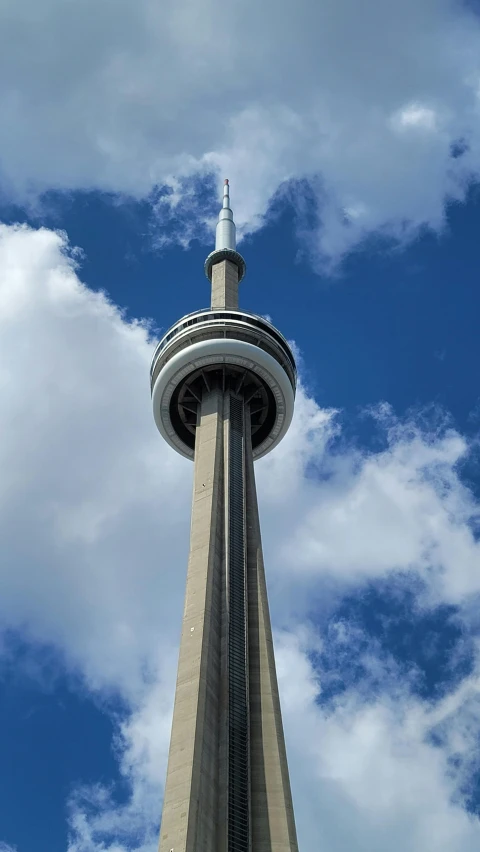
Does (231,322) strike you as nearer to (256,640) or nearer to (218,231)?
(218,231)

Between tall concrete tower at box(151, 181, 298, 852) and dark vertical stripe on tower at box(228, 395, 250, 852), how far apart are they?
0.07 metres

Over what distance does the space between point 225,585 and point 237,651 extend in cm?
409


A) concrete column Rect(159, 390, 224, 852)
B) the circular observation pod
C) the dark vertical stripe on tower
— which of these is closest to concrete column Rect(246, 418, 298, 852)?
the dark vertical stripe on tower

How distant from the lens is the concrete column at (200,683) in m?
40.0

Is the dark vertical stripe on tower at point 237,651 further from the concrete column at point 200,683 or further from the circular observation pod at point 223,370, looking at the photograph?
the circular observation pod at point 223,370

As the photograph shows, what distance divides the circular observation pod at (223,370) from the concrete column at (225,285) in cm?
475

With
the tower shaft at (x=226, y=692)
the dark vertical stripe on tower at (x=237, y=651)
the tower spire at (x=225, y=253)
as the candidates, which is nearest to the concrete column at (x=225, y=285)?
the tower spire at (x=225, y=253)

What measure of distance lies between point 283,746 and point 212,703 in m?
4.25

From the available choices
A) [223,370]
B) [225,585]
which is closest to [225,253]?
[223,370]

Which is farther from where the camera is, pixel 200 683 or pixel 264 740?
pixel 264 740

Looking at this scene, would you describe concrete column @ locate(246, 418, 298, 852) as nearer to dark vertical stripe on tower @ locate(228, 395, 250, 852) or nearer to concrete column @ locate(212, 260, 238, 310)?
dark vertical stripe on tower @ locate(228, 395, 250, 852)

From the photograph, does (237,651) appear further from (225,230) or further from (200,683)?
(225,230)

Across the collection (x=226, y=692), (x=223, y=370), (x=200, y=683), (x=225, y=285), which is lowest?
(x=200, y=683)

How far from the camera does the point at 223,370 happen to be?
6456 centimetres
